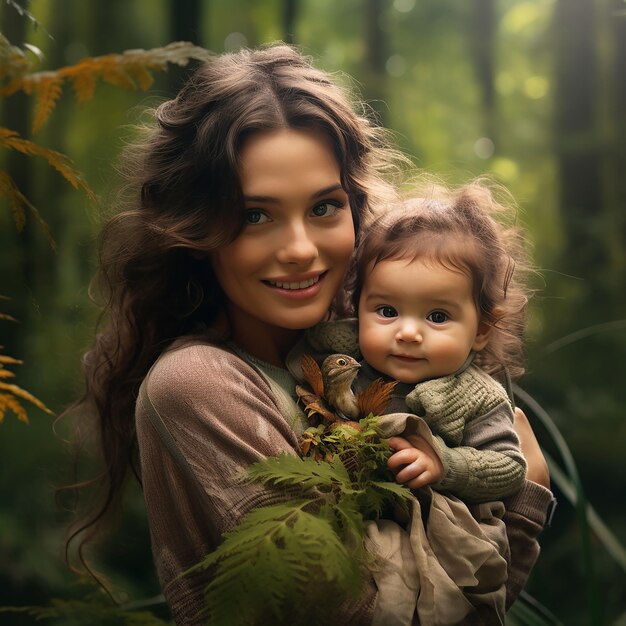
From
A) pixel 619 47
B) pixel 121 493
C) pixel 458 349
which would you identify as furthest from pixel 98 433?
pixel 619 47

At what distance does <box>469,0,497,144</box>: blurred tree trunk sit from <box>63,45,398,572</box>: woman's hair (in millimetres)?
3697

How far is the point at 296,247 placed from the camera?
1.73 meters

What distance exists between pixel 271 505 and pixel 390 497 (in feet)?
0.73

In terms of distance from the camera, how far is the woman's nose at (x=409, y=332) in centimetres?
172

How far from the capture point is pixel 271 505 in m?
1.53

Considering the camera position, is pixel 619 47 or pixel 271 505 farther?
pixel 619 47

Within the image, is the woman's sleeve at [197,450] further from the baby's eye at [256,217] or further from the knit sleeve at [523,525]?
the knit sleeve at [523,525]

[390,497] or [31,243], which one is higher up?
[390,497]

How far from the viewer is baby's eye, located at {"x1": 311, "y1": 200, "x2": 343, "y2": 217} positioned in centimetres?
181

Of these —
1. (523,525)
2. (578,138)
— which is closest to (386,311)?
(523,525)

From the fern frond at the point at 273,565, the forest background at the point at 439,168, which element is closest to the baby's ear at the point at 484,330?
the fern frond at the point at 273,565

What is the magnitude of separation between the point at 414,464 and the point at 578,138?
3.71 meters

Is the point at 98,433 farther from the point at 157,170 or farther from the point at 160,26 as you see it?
the point at 160,26

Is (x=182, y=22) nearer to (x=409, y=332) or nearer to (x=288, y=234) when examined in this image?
(x=288, y=234)
